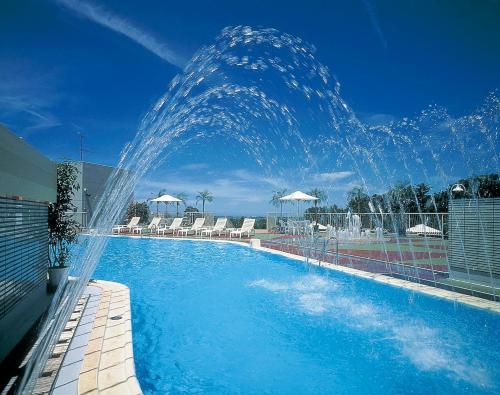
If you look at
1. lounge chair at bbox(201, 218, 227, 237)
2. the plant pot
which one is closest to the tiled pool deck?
the plant pot

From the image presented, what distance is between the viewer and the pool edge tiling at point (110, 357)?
332cm

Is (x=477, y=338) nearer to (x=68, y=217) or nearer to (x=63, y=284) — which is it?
(x=63, y=284)

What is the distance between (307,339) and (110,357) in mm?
3343

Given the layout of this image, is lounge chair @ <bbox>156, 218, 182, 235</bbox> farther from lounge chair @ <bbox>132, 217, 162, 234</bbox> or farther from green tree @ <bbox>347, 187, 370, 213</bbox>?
green tree @ <bbox>347, 187, 370, 213</bbox>

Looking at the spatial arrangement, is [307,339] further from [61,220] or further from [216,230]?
[216,230]

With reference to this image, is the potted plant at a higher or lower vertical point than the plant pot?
higher

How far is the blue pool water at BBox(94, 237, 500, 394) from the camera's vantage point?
4.33 meters

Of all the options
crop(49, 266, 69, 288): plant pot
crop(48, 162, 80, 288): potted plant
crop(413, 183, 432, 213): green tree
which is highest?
crop(413, 183, 432, 213): green tree

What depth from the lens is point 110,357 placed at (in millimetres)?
4008

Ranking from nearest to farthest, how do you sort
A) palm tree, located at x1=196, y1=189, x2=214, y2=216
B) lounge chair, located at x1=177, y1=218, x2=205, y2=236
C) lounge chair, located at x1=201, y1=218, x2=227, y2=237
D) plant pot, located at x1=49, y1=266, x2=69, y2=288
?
1. plant pot, located at x1=49, y1=266, x2=69, y2=288
2. lounge chair, located at x1=201, y1=218, x2=227, y2=237
3. lounge chair, located at x1=177, y1=218, x2=205, y2=236
4. palm tree, located at x1=196, y1=189, x2=214, y2=216

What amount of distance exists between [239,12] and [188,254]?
11332mm

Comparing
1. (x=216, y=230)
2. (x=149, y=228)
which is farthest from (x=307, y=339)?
(x=149, y=228)

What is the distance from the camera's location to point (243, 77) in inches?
375

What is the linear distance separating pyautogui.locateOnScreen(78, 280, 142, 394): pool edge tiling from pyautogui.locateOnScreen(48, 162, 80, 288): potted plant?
88.7 inches
